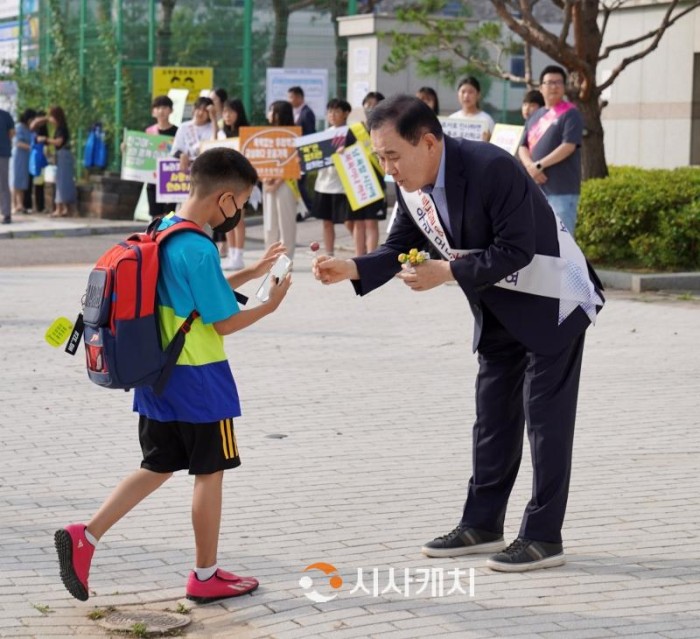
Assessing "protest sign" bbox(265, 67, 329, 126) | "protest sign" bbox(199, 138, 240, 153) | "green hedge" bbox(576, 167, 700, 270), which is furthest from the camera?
"protest sign" bbox(265, 67, 329, 126)

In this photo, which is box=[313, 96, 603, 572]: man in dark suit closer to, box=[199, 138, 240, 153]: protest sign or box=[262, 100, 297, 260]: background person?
box=[262, 100, 297, 260]: background person

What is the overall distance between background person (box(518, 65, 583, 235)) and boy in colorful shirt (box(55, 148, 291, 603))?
27.3 ft

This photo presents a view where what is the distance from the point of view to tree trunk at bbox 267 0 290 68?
22875mm

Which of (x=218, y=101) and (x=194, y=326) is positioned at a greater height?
(x=218, y=101)

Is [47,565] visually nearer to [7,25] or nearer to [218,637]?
[218,637]

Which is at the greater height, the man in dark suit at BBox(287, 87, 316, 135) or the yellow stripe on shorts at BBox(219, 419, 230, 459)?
the man in dark suit at BBox(287, 87, 316, 135)

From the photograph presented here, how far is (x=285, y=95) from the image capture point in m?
22.7

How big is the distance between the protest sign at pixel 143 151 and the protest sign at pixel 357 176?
13.3 feet

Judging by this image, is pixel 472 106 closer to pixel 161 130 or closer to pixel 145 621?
pixel 161 130

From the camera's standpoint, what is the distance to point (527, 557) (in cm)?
528

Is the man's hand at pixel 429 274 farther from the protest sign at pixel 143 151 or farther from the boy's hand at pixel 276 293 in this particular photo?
the protest sign at pixel 143 151

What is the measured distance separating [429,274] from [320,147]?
1020 centimetres

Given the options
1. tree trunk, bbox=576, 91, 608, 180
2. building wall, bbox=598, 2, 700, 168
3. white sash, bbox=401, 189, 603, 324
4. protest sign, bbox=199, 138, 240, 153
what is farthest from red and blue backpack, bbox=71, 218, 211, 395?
building wall, bbox=598, 2, 700, 168

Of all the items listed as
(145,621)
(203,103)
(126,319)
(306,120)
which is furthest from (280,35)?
(145,621)
